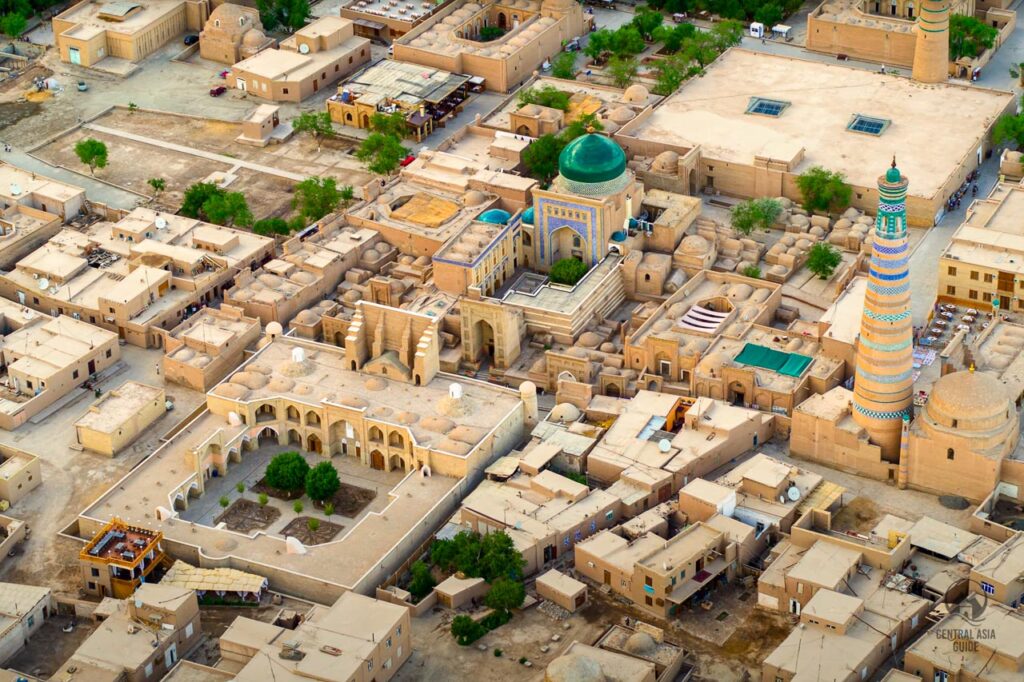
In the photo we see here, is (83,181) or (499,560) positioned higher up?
(499,560)

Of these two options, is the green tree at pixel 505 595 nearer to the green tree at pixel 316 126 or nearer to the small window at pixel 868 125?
the small window at pixel 868 125

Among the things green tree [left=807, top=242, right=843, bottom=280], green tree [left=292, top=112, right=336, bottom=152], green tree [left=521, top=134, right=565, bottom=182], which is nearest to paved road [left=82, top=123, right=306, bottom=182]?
green tree [left=292, top=112, right=336, bottom=152]

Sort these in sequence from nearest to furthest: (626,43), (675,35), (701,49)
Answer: (701,49), (626,43), (675,35)

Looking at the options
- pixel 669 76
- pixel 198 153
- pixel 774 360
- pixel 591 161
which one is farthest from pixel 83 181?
pixel 774 360

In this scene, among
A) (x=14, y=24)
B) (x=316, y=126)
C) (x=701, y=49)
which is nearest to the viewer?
(x=316, y=126)

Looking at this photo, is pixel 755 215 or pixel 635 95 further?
pixel 635 95

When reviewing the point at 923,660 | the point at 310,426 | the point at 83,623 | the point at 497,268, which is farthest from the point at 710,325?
the point at 83,623

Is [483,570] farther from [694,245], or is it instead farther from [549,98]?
[549,98]

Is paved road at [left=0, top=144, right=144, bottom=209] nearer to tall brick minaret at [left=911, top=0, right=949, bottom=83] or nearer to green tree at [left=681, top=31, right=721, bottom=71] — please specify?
green tree at [left=681, top=31, right=721, bottom=71]
